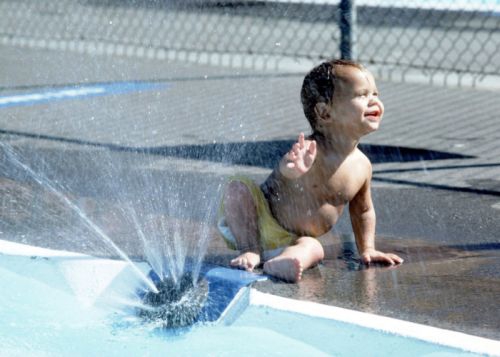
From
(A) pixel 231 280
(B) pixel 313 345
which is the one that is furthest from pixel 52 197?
(B) pixel 313 345

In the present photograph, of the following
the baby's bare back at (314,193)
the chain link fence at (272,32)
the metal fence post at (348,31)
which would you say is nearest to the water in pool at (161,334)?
the baby's bare back at (314,193)

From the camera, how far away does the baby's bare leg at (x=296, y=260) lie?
14.6ft

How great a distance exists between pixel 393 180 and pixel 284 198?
6.65 ft

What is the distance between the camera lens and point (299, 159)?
4.47m

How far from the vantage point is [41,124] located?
7.95 metres

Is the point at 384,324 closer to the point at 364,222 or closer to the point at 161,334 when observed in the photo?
the point at 161,334

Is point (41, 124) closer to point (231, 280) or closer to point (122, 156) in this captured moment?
point (122, 156)

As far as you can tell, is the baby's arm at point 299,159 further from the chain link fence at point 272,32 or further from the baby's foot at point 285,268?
the chain link fence at point 272,32

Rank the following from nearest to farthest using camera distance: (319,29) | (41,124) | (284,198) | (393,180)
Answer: (284,198) → (393,180) → (41,124) → (319,29)

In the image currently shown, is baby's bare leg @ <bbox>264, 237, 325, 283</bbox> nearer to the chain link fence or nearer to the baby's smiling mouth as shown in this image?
the baby's smiling mouth

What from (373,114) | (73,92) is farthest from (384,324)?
(73,92)

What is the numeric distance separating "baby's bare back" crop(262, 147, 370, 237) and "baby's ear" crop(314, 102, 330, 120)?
0.18m

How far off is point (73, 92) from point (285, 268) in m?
5.08

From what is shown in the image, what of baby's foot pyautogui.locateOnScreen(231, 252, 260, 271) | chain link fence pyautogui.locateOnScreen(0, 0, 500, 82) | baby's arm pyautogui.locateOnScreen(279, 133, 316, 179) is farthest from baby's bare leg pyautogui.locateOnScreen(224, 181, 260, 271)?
chain link fence pyautogui.locateOnScreen(0, 0, 500, 82)
